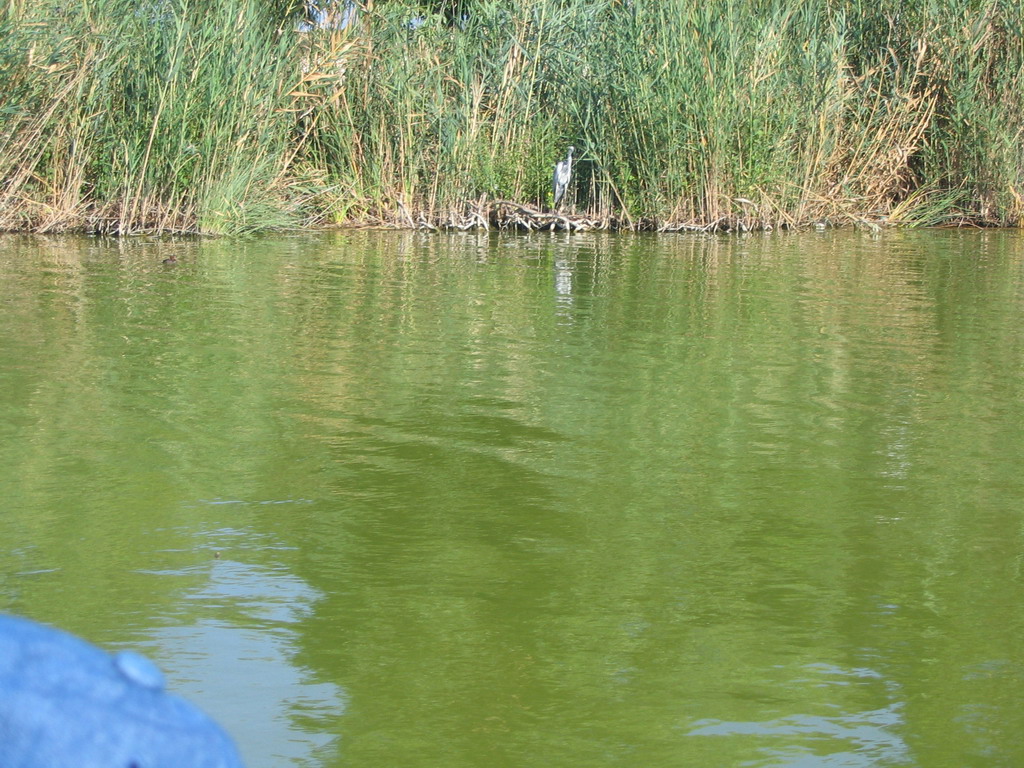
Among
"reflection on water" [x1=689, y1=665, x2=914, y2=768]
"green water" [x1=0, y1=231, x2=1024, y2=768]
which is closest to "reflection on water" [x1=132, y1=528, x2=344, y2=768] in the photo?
"green water" [x1=0, y1=231, x2=1024, y2=768]

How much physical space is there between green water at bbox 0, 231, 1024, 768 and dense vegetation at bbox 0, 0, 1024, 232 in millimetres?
3795

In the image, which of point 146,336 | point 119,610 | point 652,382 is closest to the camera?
point 119,610

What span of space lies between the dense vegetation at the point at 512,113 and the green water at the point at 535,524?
3.80 m

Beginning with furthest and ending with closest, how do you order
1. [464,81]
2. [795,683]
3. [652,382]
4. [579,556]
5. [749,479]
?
1. [464,81]
2. [652,382]
3. [749,479]
4. [579,556]
5. [795,683]

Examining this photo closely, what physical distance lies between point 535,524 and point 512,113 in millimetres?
8709

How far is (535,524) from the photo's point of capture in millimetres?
3512

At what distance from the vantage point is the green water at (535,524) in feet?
8.18

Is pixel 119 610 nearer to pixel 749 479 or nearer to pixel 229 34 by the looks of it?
pixel 749 479

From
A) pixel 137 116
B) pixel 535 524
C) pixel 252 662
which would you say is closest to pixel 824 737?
pixel 252 662

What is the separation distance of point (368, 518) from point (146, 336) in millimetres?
2780

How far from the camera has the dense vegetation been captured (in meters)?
10.2

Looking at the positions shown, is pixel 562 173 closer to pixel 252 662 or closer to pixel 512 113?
pixel 512 113

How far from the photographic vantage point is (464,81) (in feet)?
37.8

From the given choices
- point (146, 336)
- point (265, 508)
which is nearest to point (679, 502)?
point (265, 508)
